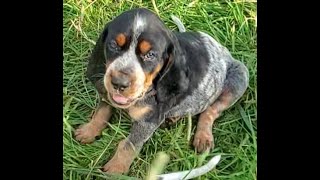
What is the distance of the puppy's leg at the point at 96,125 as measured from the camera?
5824 millimetres

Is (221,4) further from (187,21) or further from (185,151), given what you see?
(185,151)

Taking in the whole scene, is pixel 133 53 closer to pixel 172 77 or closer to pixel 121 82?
pixel 121 82

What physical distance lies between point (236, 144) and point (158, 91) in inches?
34.5

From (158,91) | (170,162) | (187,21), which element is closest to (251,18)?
(187,21)

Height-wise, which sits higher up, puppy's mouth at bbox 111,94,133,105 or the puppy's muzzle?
the puppy's muzzle

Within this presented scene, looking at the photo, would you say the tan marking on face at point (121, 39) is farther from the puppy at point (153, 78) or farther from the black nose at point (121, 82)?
the black nose at point (121, 82)

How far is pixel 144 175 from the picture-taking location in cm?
558

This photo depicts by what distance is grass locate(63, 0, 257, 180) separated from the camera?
5.63 m

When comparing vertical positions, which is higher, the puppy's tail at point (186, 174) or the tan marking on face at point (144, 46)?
the tan marking on face at point (144, 46)

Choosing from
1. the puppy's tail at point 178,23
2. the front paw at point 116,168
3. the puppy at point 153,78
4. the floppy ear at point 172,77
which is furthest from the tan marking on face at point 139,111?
the puppy's tail at point 178,23

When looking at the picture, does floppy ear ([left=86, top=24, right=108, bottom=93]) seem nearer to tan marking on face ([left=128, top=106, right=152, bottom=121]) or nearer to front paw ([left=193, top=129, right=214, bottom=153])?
tan marking on face ([left=128, top=106, right=152, bottom=121])

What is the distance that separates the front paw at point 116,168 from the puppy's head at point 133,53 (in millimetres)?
632

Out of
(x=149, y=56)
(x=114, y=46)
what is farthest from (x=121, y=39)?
(x=149, y=56)

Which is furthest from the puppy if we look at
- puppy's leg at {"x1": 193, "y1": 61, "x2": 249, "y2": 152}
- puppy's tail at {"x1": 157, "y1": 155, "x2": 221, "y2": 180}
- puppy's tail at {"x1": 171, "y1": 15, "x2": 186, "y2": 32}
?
puppy's tail at {"x1": 157, "y1": 155, "x2": 221, "y2": 180}
